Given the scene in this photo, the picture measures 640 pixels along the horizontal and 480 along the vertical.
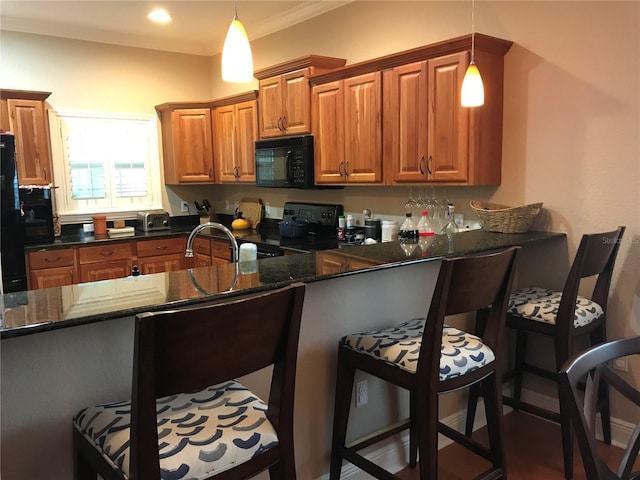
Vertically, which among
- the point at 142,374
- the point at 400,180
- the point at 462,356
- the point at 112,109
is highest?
the point at 112,109

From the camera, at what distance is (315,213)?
4.39 m

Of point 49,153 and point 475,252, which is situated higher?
point 49,153

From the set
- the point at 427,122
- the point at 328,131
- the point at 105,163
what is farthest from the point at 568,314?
the point at 105,163

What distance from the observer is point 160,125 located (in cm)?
534

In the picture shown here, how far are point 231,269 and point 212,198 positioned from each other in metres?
3.95

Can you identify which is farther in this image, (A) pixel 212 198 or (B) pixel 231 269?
(A) pixel 212 198

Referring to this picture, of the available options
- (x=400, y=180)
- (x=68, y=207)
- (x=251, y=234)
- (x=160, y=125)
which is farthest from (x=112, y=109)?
(x=400, y=180)

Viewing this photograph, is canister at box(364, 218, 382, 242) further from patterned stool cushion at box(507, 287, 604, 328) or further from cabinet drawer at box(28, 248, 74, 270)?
cabinet drawer at box(28, 248, 74, 270)

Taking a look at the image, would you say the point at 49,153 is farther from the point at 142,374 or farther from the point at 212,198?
the point at 142,374

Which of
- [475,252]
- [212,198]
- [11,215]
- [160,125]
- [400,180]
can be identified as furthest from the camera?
[212,198]

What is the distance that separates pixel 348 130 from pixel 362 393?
6.51ft

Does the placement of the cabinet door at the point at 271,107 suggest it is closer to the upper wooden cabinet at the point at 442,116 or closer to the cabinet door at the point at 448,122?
the upper wooden cabinet at the point at 442,116

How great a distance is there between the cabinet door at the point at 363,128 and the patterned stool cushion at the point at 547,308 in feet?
4.13

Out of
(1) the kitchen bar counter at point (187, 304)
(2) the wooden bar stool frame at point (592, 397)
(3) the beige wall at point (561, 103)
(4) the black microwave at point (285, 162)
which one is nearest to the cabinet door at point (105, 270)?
(4) the black microwave at point (285, 162)
